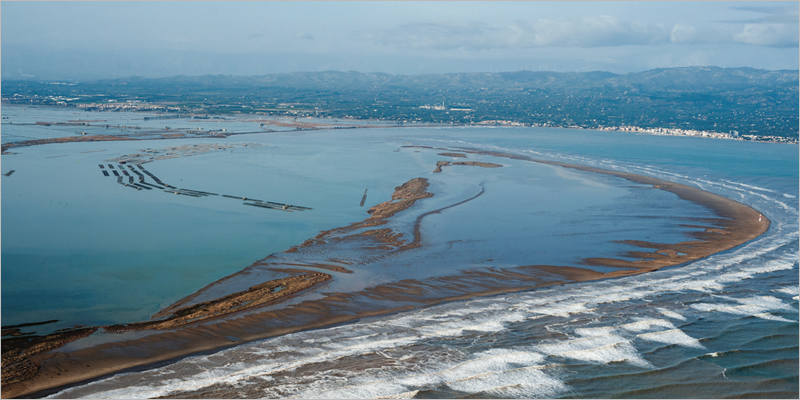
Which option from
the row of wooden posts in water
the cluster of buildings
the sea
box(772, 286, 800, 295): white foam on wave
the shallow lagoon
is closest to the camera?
the sea

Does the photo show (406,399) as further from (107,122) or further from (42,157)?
(107,122)

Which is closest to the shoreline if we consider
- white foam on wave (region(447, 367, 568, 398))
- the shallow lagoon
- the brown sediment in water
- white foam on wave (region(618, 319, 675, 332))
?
the shallow lagoon

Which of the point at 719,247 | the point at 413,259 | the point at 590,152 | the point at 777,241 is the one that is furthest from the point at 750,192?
the point at 413,259

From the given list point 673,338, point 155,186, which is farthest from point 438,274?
point 155,186

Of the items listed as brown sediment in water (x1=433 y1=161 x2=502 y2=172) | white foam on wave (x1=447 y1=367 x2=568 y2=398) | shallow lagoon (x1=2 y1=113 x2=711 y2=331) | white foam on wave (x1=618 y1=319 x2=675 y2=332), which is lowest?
white foam on wave (x1=447 y1=367 x2=568 y2=398)

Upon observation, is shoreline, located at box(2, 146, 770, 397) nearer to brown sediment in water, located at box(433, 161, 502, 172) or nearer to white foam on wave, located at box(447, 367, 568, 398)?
white foam on wave, located at box(447, 367, 568, 398)

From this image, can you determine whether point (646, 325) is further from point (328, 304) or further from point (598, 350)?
point (328, 304)
